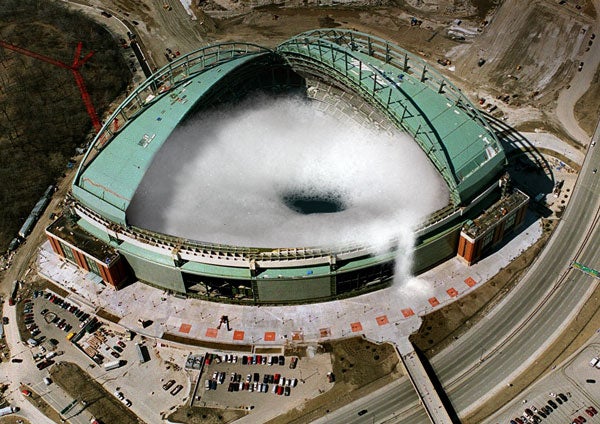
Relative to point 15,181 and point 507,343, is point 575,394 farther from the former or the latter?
point 15,181

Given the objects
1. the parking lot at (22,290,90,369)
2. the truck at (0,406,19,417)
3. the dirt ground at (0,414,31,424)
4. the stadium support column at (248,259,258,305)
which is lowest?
the dirt ground at (0,414,31,424)

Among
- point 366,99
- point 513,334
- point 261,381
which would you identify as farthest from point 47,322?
point 513,334

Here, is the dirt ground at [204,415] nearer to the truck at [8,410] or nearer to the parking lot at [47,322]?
the parking lot at [47,322]

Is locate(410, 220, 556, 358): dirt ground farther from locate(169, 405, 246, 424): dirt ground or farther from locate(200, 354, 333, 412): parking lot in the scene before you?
locate(169, 405, 246, 424): dirt ground

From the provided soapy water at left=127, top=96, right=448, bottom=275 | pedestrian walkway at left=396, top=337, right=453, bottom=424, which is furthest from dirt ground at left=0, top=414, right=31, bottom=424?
pedestrian walkway at left=396, top=337, right=453, bottom=424

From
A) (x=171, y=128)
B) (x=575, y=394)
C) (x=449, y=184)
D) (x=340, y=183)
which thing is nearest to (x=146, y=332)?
(x=171, y=128)

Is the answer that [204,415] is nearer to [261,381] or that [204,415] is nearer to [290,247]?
[261,381]

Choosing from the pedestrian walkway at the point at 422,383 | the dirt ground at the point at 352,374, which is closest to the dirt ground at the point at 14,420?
the dirt ground at the point at 352,374
